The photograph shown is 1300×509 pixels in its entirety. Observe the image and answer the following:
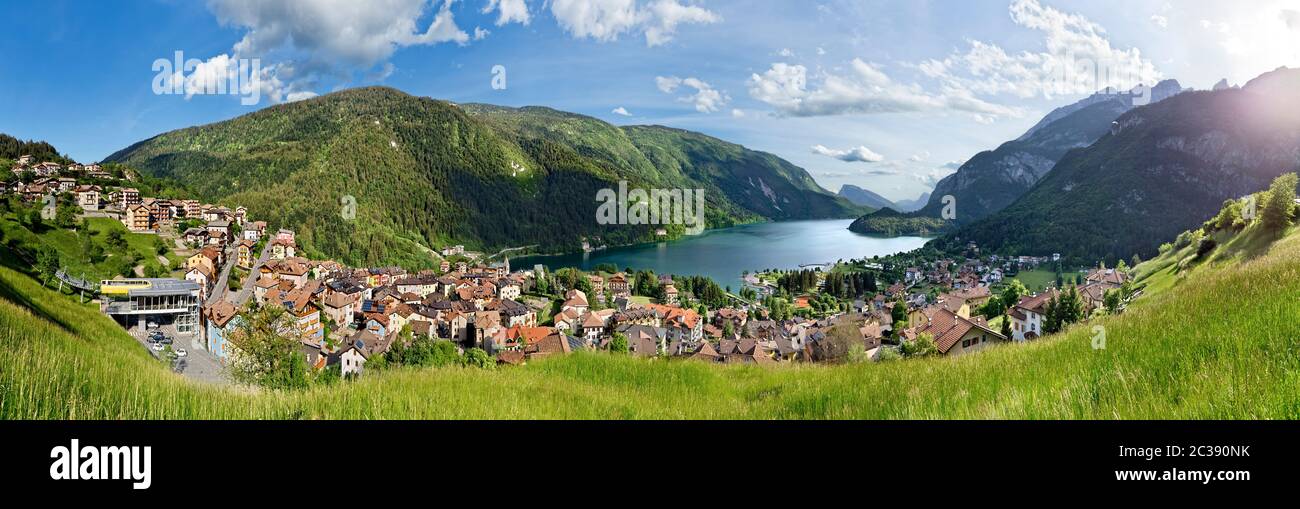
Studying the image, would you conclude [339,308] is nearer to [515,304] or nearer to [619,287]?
[515,304]

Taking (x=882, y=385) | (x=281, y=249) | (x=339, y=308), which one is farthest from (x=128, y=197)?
(x=882, y=385)

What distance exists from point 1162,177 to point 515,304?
615 ft

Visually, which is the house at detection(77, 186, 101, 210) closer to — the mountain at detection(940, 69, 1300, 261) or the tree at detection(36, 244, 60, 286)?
the tree at detection(36, 244, 60, 286)

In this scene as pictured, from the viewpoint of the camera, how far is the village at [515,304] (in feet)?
113

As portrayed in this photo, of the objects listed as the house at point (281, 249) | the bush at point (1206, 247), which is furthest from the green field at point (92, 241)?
the bush at point (1206, 247)

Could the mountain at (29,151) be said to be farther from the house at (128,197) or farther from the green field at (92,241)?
the green field at (92,241)

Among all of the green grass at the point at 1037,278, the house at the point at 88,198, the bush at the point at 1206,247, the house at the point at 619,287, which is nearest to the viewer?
the bush at the point at 1206,247

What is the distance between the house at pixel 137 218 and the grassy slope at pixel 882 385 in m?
91.3

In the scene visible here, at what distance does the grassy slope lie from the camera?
10.4 ft
